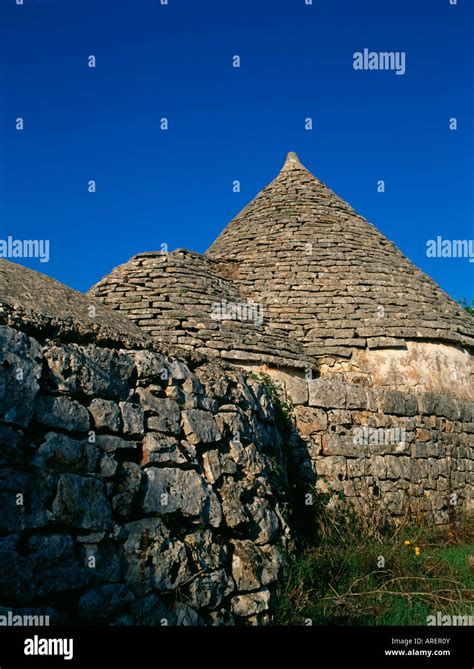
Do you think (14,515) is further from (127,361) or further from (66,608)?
(127,361)

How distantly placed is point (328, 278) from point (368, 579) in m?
7.53

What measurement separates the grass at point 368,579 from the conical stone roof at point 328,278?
518cm

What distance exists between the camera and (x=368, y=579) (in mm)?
4625

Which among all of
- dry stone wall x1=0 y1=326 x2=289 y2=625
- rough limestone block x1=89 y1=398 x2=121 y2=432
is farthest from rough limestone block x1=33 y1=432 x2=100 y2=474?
rough limestone block x1=89 y1=398 x2=121 y2=432

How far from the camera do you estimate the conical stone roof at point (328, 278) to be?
1065 centimetres

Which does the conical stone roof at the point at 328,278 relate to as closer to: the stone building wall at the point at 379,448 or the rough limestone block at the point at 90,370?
the stone building wall at the point at 379,448

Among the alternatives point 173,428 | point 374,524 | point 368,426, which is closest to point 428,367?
point 368,426

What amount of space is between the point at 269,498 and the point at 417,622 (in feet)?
4.08

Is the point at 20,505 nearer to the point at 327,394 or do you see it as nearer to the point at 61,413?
the point at 61,413

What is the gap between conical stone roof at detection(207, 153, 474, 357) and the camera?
34.9 ft

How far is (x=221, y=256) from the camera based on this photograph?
12.5m

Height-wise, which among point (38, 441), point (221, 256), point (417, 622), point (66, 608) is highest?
point (221, 256)

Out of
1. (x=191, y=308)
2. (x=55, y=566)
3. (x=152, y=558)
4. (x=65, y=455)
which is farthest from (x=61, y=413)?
(x=191, y=308)

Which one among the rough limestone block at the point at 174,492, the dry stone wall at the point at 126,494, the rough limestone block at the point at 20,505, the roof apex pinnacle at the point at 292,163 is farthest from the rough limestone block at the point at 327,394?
the roof apex pinnacle at the point at 292,163
